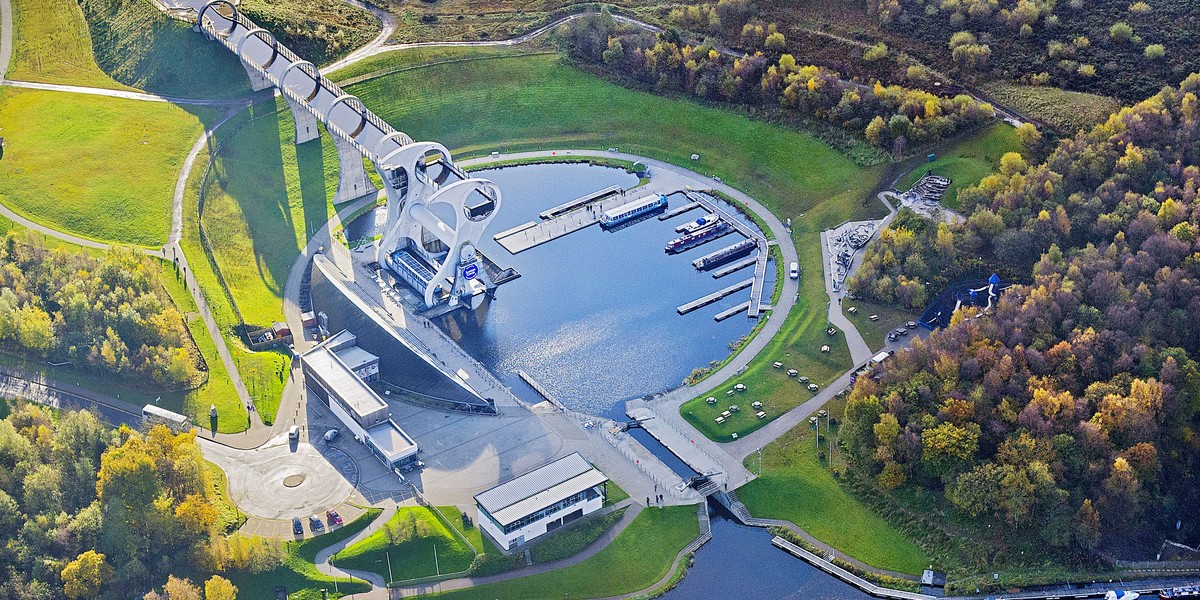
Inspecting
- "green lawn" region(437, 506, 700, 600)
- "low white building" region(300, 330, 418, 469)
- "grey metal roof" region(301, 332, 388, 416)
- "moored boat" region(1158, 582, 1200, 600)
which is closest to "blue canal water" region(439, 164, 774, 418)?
"low white building" region(300, 330, 418, 469)

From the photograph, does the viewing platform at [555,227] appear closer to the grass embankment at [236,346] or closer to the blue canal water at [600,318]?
the blue canal water at [600,318]

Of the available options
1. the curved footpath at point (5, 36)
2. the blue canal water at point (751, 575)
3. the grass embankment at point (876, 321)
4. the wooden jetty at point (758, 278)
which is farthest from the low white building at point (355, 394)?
the curved footpath at point (5, 36)

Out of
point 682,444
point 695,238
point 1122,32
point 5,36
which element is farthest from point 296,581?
point 5,36

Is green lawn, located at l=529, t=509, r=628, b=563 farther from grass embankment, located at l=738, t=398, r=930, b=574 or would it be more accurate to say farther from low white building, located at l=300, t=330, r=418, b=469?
low white building, located at l=300, t=330, r=418, b=469

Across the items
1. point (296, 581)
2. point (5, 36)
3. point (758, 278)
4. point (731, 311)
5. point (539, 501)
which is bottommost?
point (296, 581)

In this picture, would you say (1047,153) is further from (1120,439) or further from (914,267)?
(1120,439)

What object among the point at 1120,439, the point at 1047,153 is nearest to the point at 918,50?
the point at 1047,153

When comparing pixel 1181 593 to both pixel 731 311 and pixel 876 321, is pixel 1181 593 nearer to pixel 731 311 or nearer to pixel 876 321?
pixel 876 321

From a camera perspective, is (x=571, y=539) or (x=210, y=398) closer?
(x=571, y=539)
